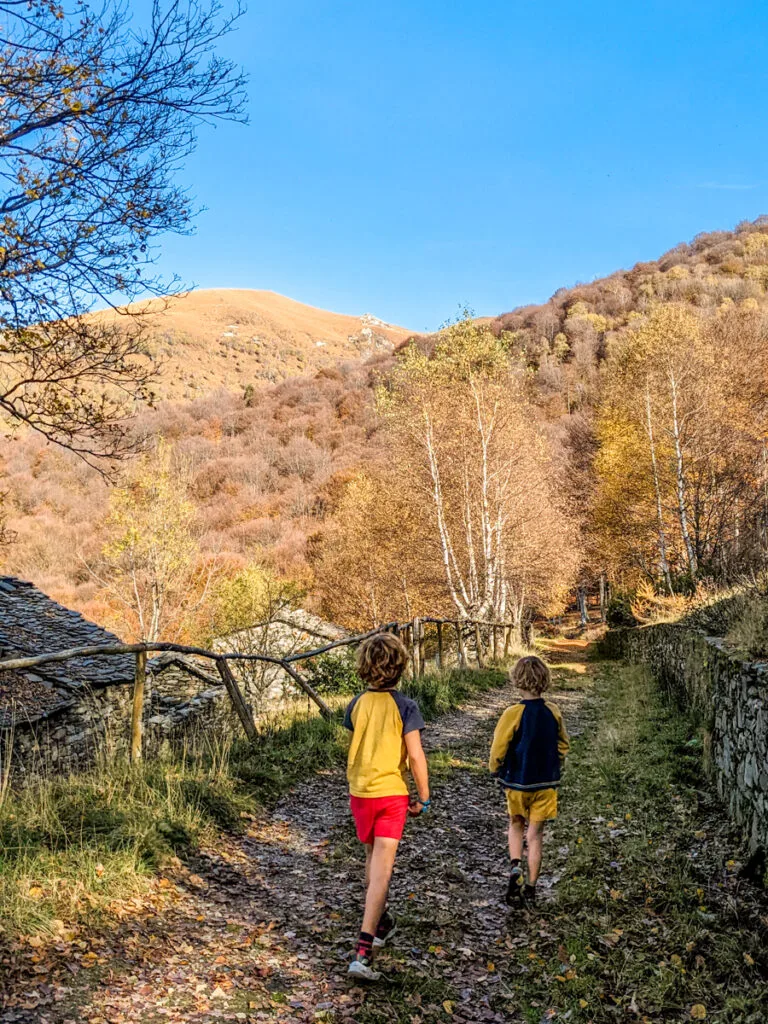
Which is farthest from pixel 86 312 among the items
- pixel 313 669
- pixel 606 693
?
pixel 606 693

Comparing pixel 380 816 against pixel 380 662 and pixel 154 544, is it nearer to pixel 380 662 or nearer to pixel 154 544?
pixel 380 662

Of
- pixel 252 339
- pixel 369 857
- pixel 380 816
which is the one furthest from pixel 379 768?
pixel 252 339

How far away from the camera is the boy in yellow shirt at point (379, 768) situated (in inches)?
127

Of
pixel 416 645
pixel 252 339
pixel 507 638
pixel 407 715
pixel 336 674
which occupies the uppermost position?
pixel 252 339

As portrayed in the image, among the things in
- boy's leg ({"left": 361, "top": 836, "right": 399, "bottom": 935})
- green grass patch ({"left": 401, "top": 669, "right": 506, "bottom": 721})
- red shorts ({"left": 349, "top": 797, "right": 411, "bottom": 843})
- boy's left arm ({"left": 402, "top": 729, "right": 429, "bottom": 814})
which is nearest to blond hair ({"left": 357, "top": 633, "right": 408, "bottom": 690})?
boy's left arm ({"left": 402, "top": 729, "right": 429, "bottom": 814})

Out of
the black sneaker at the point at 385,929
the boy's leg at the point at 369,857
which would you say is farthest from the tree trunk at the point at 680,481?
the boy's leg at the point at 369,857

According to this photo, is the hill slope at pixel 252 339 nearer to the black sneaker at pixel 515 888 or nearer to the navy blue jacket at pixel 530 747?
the navy blue jacket at pixel 530 747

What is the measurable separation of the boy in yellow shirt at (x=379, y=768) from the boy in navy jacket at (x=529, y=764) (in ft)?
3.15

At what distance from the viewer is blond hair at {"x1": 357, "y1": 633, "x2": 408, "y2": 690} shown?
3.40 meters

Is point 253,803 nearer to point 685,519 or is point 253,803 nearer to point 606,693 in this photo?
point 606,693

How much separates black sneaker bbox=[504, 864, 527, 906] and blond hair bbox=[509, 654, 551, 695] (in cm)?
117

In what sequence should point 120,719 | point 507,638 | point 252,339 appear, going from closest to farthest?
point 120,719 < point 507,638 < point 252,339

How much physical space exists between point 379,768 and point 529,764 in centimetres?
132

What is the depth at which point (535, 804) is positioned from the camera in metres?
4.14
